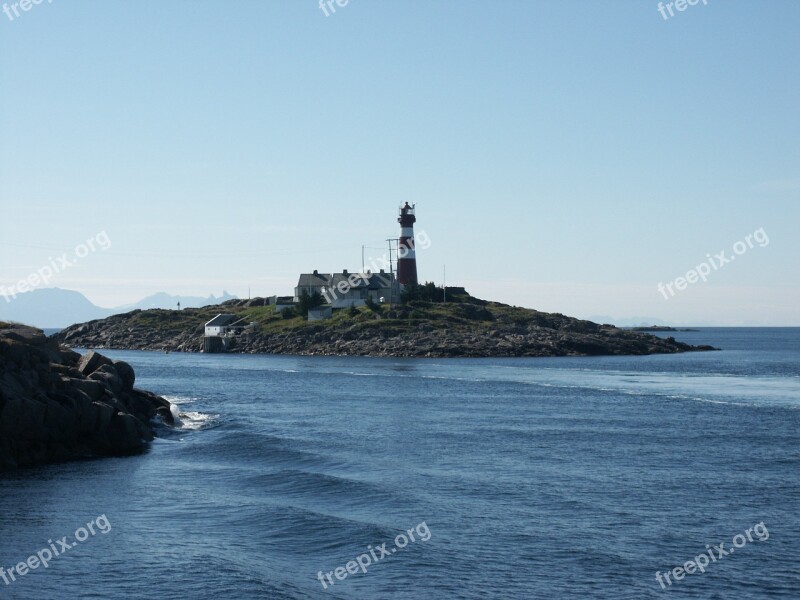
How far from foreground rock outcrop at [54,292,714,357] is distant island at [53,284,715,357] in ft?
0.52

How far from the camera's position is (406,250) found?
161500 mm

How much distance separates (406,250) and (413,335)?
1065 inches

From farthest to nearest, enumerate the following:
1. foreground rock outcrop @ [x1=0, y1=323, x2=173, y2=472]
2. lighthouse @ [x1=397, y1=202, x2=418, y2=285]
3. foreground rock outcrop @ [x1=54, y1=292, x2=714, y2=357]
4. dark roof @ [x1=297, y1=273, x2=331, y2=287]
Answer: dark roof @ [x1=297, y1=273, x2=331, y2=287] → lighthouse @ [x1=397, y1=202, x2=418, y2=285] → foreground rock outcrop @ [x1=54, y1=292, x2=714, y2=357] → foreground rock outcrop @ [x1=0, y1=323, x2=173, y2=472]

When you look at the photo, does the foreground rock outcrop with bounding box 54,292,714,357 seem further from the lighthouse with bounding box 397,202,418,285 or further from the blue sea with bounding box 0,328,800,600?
the blue sea with bounding box 0,328,800,600

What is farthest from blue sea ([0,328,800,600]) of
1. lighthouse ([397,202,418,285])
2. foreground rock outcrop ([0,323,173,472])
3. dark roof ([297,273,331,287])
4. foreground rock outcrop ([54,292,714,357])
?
dark roof ([297,273,331,287])

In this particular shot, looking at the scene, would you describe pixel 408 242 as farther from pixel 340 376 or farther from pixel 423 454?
pixel 423 454

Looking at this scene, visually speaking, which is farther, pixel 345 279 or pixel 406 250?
pixel 345 279

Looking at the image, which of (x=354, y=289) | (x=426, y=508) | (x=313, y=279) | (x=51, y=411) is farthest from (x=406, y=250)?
(x=426, y=508)

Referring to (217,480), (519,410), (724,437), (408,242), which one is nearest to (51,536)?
(217,480)

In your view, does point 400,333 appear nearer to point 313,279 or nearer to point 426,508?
point 313,279

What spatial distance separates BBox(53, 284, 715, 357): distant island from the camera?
13875cm

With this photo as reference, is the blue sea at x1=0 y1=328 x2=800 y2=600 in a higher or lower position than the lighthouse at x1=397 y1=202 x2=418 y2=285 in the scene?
lower

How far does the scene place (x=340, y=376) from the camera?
322 feet

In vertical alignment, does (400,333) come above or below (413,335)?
above
